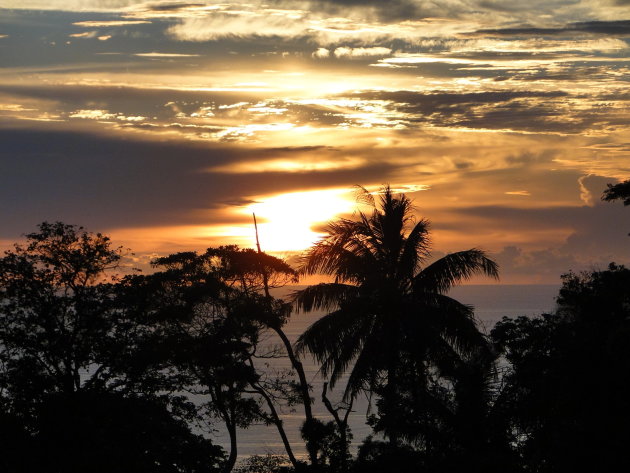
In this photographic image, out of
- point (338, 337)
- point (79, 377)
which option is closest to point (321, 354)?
point (338, 337)

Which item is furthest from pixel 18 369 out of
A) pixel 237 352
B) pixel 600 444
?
pixel 600 444

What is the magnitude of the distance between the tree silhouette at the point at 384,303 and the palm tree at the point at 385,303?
0.03 meters

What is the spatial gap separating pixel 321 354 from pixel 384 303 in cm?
285

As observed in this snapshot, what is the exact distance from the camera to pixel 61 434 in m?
28.1

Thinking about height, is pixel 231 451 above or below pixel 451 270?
below

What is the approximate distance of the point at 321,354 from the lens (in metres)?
29.6

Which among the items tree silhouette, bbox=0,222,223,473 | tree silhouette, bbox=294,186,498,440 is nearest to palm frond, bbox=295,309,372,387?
tree silhouette, bbox=294,186,498,440

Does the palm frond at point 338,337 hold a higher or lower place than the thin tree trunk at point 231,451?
higher

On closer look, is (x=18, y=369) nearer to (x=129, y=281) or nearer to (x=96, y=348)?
(x=96, y=348)

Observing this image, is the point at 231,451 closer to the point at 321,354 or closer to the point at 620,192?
the point at 321,354

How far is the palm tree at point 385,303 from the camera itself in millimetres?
28922

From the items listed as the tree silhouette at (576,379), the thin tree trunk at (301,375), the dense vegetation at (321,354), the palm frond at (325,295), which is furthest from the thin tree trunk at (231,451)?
the tree silhouette at (576,379)

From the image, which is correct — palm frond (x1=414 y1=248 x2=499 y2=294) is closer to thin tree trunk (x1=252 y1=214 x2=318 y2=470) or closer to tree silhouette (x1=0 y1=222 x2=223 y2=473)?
thin tree trunk (x1=252 y1=214 x2=318 y2=470)

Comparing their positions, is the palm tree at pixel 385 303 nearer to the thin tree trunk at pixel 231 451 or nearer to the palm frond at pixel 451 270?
the palm frond at pixel 451 270
